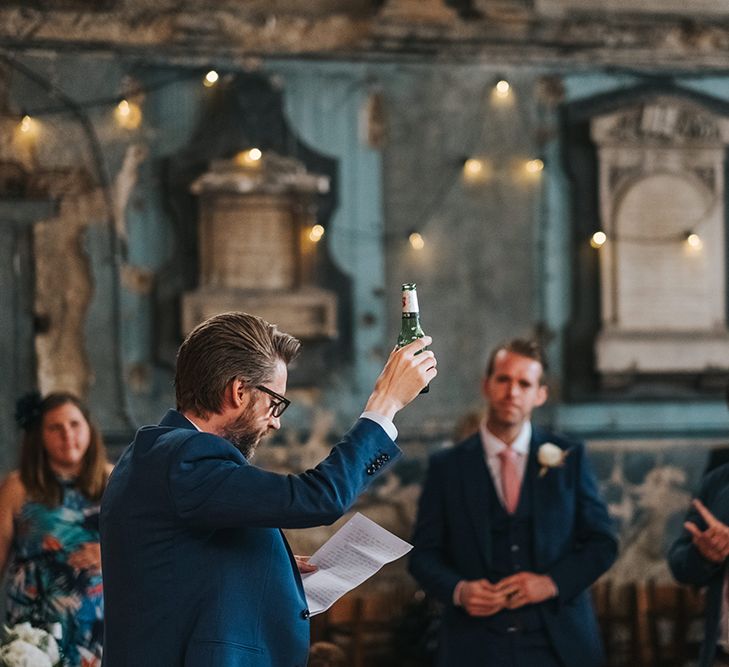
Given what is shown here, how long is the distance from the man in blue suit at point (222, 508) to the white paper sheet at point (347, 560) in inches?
10.6

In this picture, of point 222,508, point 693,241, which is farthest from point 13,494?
point 693,241

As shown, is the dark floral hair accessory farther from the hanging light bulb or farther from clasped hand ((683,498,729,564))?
the hanging light bulb

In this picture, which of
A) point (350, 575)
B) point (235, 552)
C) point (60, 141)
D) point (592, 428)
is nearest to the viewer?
point (235, 552)

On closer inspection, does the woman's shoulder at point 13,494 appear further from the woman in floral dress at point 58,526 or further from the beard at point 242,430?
the beard at point 242,430

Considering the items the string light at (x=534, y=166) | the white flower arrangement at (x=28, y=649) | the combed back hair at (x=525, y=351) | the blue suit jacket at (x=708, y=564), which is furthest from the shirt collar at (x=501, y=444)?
the string light at (x=534, y=166)

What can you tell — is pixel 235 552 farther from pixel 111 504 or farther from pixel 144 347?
pixel 144 347

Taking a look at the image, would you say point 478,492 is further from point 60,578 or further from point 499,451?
point 60,578

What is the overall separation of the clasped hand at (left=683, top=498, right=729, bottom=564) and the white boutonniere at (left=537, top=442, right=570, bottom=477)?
59 cm

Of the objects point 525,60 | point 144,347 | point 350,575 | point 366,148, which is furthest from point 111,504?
point 525,60

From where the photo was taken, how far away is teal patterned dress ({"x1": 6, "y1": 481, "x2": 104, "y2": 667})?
531cm

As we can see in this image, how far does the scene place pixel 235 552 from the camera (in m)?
3.00

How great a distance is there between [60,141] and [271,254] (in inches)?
53.5

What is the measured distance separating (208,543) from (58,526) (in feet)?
8.87

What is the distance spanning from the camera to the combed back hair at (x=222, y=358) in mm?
3057
